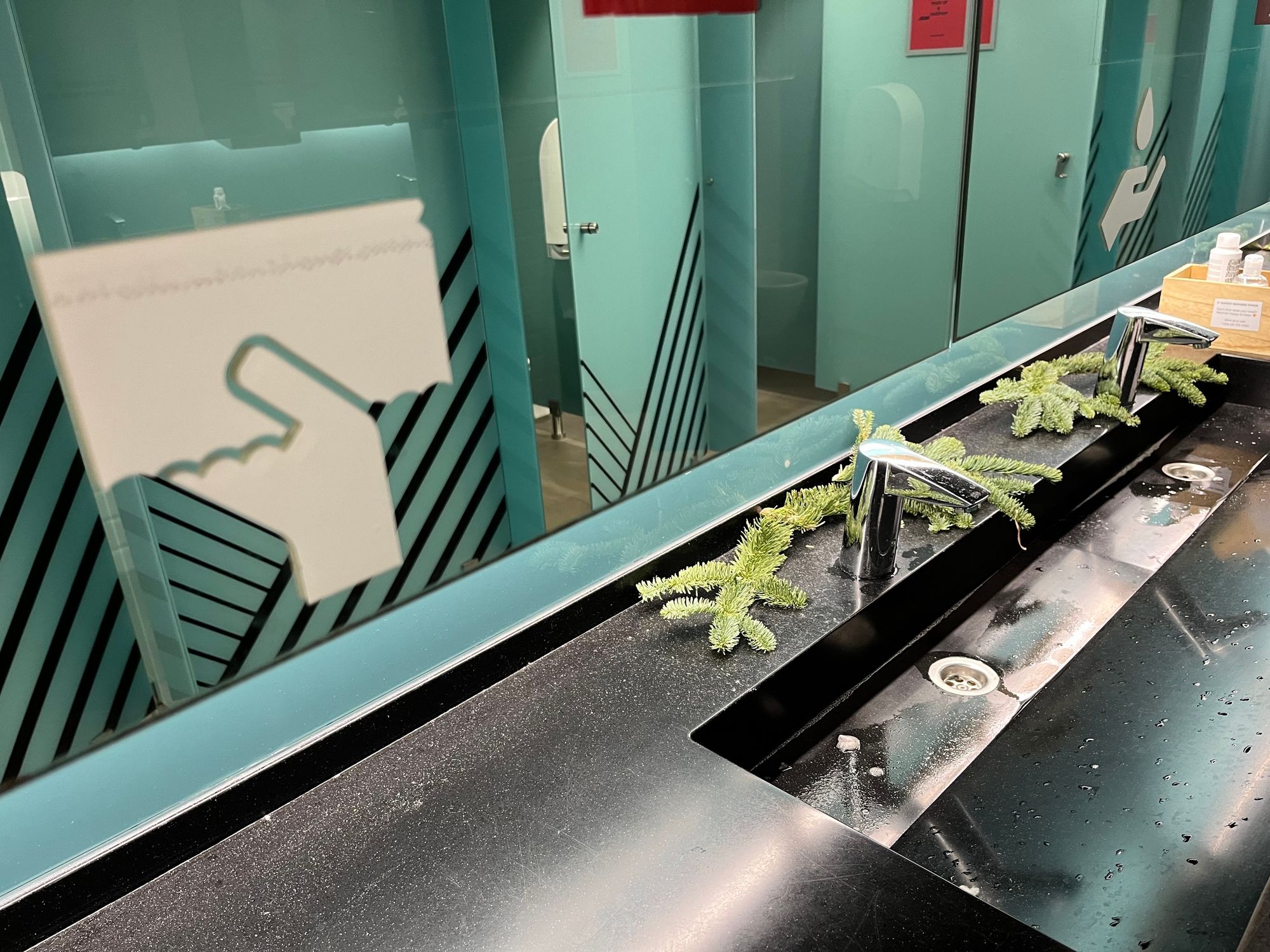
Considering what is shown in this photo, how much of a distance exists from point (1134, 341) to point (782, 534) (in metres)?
0.83

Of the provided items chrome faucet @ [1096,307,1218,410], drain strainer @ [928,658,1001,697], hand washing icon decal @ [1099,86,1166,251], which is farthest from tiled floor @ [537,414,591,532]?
hand washing icon decal @ [1099,86,1166,251]

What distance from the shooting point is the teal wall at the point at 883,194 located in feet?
3.98

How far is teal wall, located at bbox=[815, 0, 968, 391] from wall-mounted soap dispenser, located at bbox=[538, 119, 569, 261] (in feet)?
1.53

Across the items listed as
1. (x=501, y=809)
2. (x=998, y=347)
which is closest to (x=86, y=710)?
(x=501, y=809)

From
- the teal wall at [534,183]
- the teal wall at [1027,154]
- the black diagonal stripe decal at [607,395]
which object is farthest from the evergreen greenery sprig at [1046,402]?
the teal wall at [534,183]

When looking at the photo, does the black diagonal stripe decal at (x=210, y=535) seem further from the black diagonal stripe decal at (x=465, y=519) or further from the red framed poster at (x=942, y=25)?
the red framed poster at (x=942, y=25)

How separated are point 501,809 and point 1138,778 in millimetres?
694

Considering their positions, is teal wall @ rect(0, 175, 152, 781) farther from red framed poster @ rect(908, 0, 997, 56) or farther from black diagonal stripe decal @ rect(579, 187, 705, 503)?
red framed poster @ rect(908, 0, 997, 56)

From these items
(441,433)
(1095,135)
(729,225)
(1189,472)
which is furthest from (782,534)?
(1095,135)

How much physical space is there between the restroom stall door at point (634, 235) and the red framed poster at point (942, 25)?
450 mm

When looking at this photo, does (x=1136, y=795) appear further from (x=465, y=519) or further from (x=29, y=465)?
(x=29, y=465)

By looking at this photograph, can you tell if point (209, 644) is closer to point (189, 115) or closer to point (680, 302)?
point (189, 115)

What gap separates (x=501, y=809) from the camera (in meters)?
0.81

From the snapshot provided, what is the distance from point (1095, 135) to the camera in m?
1.71
